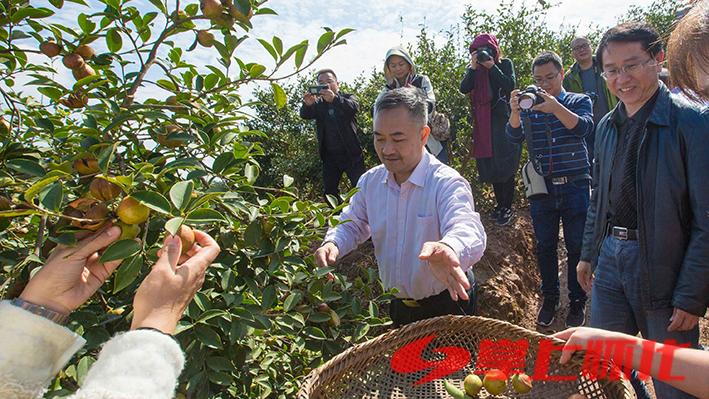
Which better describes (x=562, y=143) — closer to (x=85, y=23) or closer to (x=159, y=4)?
(x=159, y=4)

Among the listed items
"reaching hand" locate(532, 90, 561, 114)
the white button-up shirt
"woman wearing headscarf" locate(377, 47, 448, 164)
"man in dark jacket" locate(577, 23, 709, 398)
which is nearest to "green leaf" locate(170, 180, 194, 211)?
the white button-up shirt

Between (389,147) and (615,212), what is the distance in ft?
2.79

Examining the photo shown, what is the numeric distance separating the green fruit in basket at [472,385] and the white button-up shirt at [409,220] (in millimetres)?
423

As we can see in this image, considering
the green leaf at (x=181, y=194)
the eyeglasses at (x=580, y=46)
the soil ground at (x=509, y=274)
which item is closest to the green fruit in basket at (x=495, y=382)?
the green leaf at (x=181, y=194)

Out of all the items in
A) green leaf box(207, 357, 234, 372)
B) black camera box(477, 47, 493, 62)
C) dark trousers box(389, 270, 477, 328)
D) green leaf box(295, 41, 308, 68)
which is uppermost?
black camera box(477, 47, 493, 62)

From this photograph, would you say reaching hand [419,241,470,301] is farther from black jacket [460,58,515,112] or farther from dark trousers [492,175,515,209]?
dark trousers [492,175,515,209]

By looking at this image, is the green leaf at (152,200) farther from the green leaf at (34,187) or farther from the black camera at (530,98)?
the black camera at (530,98)

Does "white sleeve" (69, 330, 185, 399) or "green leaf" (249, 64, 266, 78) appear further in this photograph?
"green leaf" (249, 64, 266, 78)

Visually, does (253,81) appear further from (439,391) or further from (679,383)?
(679,383)

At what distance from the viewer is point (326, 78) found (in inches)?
157

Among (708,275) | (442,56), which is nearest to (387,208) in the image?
(708,275)

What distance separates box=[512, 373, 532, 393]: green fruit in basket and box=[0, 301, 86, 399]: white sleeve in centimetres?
118

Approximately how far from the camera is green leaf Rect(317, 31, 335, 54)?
4.38 feet

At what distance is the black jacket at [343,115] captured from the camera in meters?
4.11
